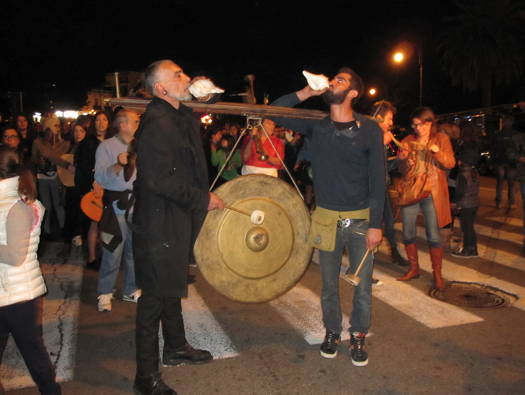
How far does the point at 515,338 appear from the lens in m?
4.17

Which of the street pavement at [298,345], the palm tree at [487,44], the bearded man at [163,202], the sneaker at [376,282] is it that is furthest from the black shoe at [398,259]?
the palm tree at [487,44]

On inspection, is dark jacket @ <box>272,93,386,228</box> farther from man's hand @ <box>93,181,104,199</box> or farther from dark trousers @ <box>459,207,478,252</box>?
dark trousers @ <box>459,207,478,252</box>

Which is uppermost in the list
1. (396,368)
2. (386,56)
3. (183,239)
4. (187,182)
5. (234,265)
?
(386,56)

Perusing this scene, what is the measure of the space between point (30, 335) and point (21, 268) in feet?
1.31

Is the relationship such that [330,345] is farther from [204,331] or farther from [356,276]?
[204,331]

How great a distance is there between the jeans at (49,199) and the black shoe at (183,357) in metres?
5.44

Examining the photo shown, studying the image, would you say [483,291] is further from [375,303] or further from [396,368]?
[396,368]

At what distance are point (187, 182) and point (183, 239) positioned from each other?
1.27 feet

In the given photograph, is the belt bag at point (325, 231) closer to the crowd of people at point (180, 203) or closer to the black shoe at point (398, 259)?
the crowd of people at point (180, 203)

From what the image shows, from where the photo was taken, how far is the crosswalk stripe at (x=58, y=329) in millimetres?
3742

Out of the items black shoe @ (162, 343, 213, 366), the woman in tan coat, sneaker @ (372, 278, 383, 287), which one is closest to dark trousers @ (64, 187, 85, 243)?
black shoe @ (162, 343, 213, 366)

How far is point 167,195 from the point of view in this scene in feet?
10.1

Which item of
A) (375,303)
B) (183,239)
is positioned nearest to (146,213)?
(183,239)

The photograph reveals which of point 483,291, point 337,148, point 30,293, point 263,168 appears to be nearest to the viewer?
point 30,293
